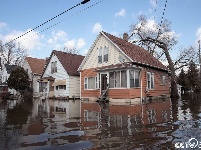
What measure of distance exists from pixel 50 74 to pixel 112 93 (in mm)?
14250

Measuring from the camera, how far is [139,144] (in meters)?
6.42

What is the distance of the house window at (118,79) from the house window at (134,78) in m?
0.57

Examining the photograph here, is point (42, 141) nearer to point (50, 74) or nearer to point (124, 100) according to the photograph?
point (124, 100)

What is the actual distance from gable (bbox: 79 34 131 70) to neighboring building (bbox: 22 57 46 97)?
1381 centimetres

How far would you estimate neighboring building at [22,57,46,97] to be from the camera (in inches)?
1500

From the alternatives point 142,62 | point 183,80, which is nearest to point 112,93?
point 142,62

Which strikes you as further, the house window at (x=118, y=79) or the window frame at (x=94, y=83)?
the window frame at (x=94, y=83)

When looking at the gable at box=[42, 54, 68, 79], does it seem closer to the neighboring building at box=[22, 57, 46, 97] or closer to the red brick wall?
the red brick wall

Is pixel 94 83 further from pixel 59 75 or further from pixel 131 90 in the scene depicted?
pixel 59 75

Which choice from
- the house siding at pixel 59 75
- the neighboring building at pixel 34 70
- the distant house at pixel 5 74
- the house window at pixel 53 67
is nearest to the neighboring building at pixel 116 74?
the house siding at pixel 59 75

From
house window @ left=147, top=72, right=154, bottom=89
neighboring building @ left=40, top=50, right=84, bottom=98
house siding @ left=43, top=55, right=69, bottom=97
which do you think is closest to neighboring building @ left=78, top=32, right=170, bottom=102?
house window @ left=147, top=72, right=154, bottom=89

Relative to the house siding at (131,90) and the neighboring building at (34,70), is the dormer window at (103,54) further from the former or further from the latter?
the neighboring building at (34,70)

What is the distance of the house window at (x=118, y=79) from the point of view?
21.6m

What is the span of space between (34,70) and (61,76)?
11450 millimetres
